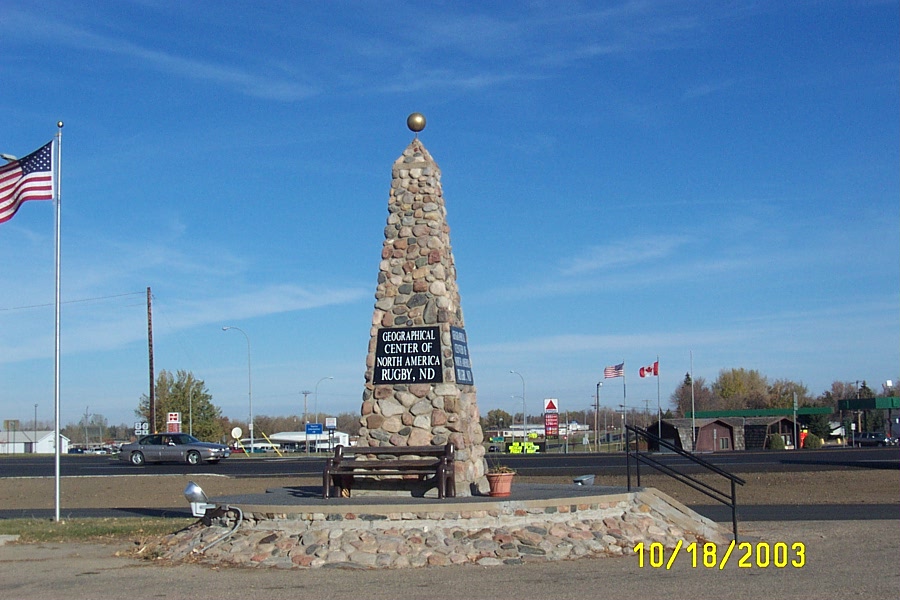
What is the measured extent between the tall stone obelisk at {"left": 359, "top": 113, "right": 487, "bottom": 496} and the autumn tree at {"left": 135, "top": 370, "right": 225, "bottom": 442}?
5812cm

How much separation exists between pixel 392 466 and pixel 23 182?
30.3 feet

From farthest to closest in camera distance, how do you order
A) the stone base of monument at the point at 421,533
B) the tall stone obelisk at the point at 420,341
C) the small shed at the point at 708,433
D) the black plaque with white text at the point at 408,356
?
the small shed at the point at 708,433
the black plaque with white text at the point at 408,356
the tall stone obelisk at the point at 420,341
the stone base of monument at the point at 421,533

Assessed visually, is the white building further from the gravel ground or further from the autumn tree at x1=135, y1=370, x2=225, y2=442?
the gravel ground

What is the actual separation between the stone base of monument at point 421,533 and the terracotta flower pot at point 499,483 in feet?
0.71

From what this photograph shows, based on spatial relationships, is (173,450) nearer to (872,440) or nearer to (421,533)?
(421,533)

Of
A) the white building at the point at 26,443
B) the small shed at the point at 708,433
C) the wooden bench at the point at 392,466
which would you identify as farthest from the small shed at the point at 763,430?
the white building at the point at 26,443

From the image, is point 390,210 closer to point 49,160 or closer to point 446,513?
point 446,513

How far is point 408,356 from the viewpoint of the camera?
1438 cm

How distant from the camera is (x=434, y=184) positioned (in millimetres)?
14938

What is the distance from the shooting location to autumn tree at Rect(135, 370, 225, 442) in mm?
70625

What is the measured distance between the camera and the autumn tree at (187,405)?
70.6 m

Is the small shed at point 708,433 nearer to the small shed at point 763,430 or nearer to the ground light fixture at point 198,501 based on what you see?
the small shed at point 763,430
